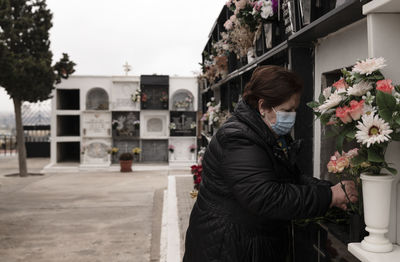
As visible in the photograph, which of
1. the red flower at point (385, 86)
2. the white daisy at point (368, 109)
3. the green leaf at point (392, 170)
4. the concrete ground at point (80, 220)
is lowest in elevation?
the concrete ground at point (80, 220)

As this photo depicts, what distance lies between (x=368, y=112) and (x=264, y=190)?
386 millimetres

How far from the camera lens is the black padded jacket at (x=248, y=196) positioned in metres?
1.30

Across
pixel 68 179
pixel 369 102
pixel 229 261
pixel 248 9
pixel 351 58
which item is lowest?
pixel 68 179

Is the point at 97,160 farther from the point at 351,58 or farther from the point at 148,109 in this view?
the point at 351,58

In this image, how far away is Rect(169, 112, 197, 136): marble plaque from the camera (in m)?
14.4

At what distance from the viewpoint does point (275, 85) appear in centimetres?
141

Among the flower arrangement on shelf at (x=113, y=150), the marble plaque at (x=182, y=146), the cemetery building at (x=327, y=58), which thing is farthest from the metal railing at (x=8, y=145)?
the cemetery building at (x=327, y=58)

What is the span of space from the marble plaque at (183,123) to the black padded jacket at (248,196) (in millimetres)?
12703

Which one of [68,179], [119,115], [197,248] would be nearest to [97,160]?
[119,115]

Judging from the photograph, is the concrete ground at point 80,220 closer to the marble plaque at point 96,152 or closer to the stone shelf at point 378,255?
the stone shelf at point 378,255

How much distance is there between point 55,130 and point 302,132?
41.9 ft

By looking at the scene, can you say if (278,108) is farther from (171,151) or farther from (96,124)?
(96,124)

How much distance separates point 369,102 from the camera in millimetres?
1136

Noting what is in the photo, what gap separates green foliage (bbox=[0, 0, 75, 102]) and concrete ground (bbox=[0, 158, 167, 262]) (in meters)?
2.74
